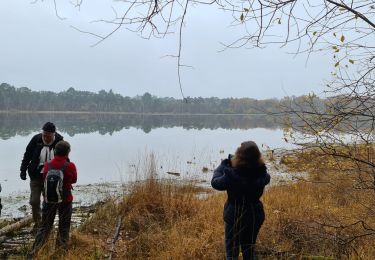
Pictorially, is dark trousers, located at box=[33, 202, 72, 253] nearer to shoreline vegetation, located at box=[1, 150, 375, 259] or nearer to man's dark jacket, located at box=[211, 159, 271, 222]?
shoreline vegetation, located at box=[1, 150, 375, 259]

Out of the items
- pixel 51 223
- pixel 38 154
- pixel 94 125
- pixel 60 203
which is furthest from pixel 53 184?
pixel 94 125

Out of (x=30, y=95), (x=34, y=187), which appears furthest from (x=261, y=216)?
(x=30, y=95)

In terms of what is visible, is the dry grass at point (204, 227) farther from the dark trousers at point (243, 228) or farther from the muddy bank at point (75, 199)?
the muddy bank at point (75, 199)

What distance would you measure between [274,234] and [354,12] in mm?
3685

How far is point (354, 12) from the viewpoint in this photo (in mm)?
2863

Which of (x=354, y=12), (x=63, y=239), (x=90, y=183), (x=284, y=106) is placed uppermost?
(x=354, y=12)

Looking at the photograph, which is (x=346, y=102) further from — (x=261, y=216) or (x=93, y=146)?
(x=93, y=146)

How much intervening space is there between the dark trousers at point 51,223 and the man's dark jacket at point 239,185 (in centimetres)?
243

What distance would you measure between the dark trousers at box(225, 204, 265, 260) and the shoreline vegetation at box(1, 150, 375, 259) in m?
0.78

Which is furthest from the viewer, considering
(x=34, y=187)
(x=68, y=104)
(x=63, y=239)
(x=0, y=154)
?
(x=68, y=104)

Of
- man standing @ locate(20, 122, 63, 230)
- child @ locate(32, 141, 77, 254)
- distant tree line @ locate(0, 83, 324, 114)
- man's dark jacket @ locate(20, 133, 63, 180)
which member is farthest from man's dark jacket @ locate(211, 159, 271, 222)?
distant tree line @ locate(0, 83, 324, 114)

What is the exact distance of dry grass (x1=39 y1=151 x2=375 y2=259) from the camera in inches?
201

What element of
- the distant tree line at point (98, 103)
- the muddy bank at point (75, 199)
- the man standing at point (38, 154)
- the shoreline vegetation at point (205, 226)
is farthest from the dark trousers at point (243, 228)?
the distant tree line at point (98, 103)

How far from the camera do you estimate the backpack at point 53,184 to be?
17.0 ft
